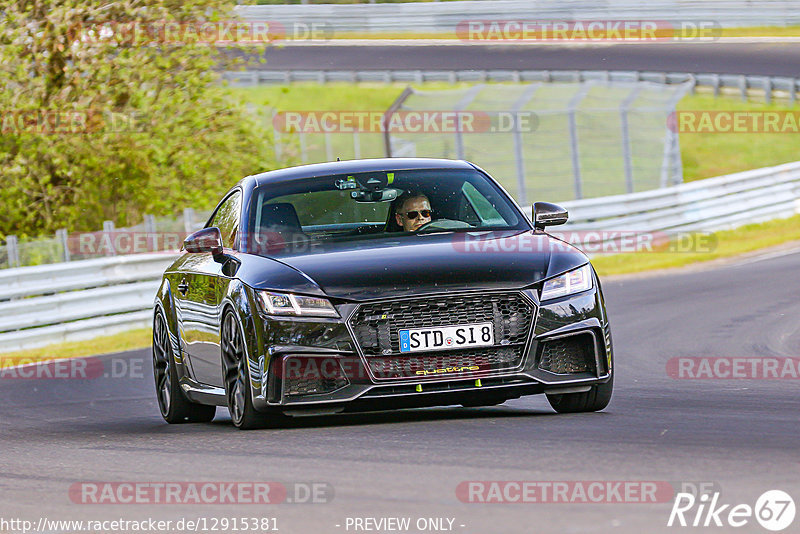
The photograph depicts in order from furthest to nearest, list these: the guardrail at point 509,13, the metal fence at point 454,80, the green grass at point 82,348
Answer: the guardrail at point 509,13
the metal fence at point 454,80
the green grass at point 82,348

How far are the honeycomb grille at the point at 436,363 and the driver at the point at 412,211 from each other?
1345mm

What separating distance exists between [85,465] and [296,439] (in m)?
1.01

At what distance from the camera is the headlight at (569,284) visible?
761cm

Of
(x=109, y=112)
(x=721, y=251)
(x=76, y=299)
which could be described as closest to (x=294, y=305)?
(x=76, y=299)

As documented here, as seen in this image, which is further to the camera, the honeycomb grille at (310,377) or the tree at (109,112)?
the tree at (109,112)

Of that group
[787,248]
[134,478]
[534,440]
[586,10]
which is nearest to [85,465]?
[134,478]

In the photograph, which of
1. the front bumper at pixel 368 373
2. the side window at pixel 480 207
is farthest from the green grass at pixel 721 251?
the front bumper at pixel 368 373

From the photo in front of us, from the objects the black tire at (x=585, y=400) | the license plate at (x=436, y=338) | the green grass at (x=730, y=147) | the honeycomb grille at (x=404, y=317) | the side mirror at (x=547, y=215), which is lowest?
the green grass at (x=730, y=147)

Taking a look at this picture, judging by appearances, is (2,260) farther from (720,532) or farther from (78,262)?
(720,532)

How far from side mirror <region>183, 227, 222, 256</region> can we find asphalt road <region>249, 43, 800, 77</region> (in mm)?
29579

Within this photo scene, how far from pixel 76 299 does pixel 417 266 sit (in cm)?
1127

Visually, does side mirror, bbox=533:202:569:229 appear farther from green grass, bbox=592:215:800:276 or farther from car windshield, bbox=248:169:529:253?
green grass, bbox=592:215:800:276

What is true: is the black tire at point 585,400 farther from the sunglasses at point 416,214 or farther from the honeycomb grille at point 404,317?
the sunglasses at point 416,214

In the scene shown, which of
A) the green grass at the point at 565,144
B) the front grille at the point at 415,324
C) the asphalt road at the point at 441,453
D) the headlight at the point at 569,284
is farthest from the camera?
the green grass at the point at 565,144
